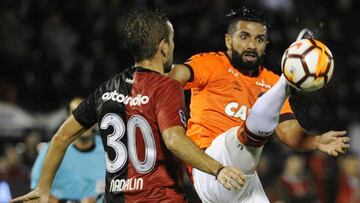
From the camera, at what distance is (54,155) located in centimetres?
483

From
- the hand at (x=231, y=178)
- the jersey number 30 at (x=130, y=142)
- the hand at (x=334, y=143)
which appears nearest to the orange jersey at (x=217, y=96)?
the hand at (x=334, y=143)

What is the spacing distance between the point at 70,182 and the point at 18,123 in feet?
13.9

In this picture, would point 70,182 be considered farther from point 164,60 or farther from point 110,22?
point 110,22

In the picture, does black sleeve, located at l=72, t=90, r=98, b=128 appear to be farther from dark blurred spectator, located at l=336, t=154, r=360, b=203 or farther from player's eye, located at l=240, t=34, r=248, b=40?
dark blurred spectator, located at l=336, t=154, r=360, b=203

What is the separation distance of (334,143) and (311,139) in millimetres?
297

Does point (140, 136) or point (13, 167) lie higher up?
point (13, 167)

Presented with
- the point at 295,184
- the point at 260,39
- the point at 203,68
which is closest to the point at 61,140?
the point at 203,68

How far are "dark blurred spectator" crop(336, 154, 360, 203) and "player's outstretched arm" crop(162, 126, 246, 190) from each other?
27.1 ft

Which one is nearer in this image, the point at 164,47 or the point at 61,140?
the point at 164,47

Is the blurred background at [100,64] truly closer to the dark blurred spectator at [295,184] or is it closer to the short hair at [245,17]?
the dark blurred spectator at [295,184]

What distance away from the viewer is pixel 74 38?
1198 cm

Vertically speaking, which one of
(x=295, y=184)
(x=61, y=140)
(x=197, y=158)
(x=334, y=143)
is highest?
(x=61, y=140)

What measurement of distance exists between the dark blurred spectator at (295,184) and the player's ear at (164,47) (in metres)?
6.01

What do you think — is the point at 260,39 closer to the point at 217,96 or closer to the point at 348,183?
the point at 217,96
